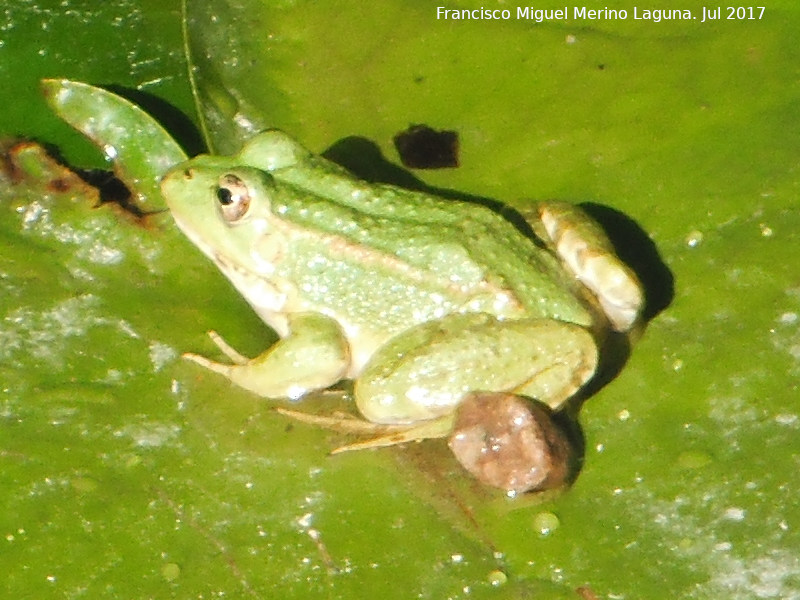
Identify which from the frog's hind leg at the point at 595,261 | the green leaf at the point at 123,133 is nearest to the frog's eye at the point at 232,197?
the green leaf at the point at 123,133

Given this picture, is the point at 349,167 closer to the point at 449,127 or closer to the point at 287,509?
the point at 449,127

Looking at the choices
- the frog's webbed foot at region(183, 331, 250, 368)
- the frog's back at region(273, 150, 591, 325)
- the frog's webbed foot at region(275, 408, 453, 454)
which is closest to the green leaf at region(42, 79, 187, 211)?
the frog's back at region(273, 150, 591, 325)

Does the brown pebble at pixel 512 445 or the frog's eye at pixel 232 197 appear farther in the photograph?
the frog's eye at pixel 232 197

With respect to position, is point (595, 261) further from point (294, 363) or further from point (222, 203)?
point (222, 203)

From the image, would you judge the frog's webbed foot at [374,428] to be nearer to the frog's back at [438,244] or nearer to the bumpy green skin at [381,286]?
the bumpy green skin at [381,286]

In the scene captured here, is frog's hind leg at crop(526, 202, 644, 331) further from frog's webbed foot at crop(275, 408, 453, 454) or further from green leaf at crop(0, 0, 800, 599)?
frog's webbed foot at crop(275, 408, 453, 454)

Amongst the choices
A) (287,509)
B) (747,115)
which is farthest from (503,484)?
(747,115)
